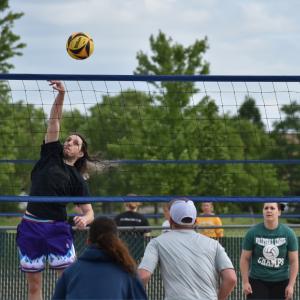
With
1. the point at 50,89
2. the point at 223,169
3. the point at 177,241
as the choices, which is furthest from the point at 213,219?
the point at 223,169

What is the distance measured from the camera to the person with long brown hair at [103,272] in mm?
6348

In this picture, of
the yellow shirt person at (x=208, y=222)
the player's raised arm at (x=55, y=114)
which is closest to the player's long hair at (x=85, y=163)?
the player's raised arm at (x=55, y=114)

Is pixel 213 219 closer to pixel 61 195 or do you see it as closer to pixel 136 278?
pixel 61 195

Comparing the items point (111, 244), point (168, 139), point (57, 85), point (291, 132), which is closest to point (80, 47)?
point (57, 85)

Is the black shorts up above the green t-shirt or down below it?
below

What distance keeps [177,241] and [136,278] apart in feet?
3.13

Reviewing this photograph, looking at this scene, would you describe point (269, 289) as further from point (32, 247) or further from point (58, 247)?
point (32, 247)

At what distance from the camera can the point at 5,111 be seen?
103ft

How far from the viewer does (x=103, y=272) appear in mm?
6352

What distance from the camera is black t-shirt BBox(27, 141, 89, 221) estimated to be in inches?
360

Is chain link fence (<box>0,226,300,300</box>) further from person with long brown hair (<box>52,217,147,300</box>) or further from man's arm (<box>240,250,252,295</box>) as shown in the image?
person with long brown hair (<box>52,217,147,300</box>)

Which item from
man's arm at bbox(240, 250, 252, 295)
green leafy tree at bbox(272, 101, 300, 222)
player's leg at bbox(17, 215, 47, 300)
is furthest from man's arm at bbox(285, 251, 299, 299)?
player's leg at bbox(17, 215, 47, 300)

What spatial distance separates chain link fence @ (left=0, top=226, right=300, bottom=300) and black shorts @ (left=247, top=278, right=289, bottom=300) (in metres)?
1.25

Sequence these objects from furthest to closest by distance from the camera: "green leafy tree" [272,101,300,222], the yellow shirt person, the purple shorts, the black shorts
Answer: the yellow shirt person → "green leafy tree" [272,101,300,222] → the black shorts → the purple shorts
